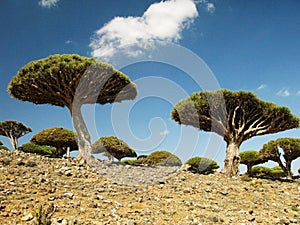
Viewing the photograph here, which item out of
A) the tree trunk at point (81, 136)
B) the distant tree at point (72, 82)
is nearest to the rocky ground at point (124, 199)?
the tree trunk at point (81, 136)

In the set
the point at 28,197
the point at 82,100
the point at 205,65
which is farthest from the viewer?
the point at 82,100

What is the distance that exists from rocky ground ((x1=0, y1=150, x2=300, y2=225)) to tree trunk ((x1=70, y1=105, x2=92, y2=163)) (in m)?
2.15

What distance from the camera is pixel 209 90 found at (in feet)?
79.5

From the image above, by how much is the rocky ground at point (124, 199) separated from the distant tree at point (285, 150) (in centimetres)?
2082

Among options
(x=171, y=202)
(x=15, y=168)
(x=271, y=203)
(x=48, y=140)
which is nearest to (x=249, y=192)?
(x=271, y=203)

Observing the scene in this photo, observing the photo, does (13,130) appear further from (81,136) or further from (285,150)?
(285,150)

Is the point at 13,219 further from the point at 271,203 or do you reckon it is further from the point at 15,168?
the point at 271,203

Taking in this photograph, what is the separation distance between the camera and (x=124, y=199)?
11.0m

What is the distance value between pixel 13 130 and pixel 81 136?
32.2 meters

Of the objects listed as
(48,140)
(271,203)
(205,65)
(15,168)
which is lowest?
(271,203)

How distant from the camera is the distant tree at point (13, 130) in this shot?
44344 millimetres

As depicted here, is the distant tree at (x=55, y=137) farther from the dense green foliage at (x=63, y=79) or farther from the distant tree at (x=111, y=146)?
the dense green foliage at (x=63, y=79)

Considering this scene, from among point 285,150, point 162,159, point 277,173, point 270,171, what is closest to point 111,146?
point 162,159

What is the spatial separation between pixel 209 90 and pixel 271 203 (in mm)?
13095
